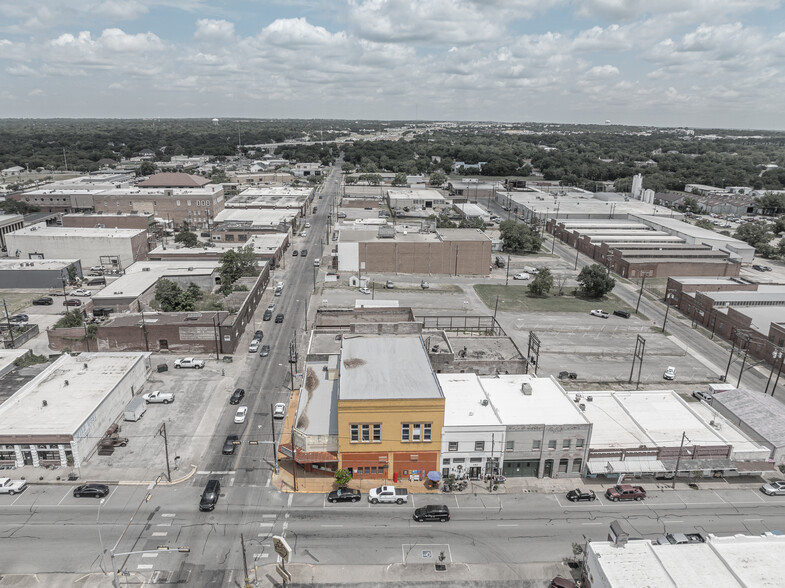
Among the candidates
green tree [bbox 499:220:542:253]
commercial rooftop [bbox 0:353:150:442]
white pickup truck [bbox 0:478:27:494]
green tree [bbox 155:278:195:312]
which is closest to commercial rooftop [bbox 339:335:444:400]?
commercial rooftop [bbox 0:353:150:442]

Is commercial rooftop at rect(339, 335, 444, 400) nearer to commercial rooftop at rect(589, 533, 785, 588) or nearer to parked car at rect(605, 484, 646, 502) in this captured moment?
parked car at rect(605, 484, 646, 502)

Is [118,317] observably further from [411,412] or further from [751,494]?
[751,494]

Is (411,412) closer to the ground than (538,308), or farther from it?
farther from it

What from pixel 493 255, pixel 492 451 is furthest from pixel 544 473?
pixel 493 255

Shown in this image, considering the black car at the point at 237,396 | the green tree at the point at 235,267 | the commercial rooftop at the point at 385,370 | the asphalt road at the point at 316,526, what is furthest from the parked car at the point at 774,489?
the green tree at the point at 235,267

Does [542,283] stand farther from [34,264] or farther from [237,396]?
[34,264]

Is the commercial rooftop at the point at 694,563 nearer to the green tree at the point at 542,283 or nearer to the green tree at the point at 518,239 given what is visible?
the green tree at the point at 542,283

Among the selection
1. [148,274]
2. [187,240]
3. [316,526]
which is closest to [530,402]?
[316,526]
